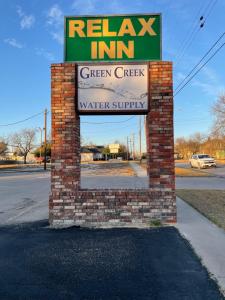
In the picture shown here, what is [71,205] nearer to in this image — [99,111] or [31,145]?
[99,111]

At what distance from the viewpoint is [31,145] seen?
377 feet

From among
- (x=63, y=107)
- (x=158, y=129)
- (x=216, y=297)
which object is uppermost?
(x=63, y=107)

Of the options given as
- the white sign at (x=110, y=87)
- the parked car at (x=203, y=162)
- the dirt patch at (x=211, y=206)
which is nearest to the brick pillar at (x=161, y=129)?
the white sign at (x=110, y=87)

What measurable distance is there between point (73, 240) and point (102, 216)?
55.9 inches

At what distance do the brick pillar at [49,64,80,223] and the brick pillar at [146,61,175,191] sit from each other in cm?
169

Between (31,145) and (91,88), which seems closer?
(91,88)

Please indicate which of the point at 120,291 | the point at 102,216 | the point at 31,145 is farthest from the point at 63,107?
the point at 31,145

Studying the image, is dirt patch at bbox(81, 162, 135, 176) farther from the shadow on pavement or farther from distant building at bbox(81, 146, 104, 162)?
distant building at bbox(81, 146, 104, 162)

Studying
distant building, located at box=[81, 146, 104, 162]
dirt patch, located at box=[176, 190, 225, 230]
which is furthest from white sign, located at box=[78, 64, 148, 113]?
distant building, located at box=[81, 146, 104, 162]

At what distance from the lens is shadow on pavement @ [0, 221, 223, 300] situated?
4.02 metres

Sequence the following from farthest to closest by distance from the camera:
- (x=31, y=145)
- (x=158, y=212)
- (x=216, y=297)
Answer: (x=31, y=145) → (x=158, y=212) → (x=216, y=297)

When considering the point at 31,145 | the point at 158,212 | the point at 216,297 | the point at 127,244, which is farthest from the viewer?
the point at 31,145

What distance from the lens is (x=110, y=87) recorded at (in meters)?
8.20

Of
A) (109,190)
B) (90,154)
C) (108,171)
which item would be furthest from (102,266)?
(90,154)
